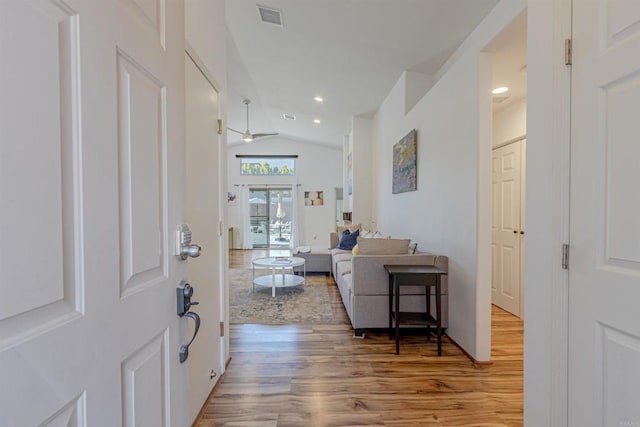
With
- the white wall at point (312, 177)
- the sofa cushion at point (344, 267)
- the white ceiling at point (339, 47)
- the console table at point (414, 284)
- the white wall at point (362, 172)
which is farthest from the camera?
the white wall at point (312, 177)

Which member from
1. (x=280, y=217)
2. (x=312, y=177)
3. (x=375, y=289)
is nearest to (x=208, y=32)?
(x=375, y=289)

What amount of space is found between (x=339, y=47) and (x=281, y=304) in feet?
10.6

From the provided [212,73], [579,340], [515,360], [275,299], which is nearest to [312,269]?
[275,299]

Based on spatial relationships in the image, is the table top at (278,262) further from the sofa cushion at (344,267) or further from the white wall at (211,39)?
the white wall at (211,39)

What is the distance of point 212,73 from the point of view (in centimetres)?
202

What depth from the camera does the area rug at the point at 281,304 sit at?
332 centimetres

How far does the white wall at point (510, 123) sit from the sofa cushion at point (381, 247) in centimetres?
187

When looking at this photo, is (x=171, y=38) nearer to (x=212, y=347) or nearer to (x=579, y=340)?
(x=579, y=340)

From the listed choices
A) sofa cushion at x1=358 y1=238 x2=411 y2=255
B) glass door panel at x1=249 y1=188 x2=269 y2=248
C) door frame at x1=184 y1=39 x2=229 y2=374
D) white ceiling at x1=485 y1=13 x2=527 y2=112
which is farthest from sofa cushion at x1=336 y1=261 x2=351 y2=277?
glass door panel at x1=249 y1=188 x2=269 y2=248

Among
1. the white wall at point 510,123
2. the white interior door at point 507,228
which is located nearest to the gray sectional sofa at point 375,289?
the white interior door at point 507,228

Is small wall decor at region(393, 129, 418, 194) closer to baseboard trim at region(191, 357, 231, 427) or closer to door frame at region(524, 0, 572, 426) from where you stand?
door frame at region(524, 0, 572, 426)

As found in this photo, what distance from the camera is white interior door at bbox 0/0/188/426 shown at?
407 millimetres

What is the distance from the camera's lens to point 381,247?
10.3ft

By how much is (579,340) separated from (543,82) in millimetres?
1021
